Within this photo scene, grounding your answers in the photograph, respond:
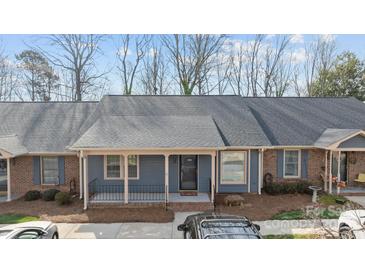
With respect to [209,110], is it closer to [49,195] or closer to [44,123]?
[49,195]

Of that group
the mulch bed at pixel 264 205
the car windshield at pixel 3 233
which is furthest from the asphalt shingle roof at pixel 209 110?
the car windshield at pixel 3 233

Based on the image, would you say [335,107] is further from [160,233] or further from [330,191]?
[160,233]

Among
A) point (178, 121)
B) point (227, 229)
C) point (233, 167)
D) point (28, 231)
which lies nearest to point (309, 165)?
point (233, 167)

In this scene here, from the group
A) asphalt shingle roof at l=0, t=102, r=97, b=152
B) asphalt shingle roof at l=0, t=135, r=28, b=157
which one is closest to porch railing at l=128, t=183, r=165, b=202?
asphalt shingle roof at l=0, t=102, r=97, b=152

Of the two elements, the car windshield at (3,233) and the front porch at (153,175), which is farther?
the front porch at (153,175)

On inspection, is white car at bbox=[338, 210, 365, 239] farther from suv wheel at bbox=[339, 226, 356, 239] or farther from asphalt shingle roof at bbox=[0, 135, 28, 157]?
asphalt shingle roof at bbox=[0, 135, 28, 157]

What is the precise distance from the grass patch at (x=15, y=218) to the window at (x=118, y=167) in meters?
3.47

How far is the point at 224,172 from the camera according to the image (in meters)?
12.6

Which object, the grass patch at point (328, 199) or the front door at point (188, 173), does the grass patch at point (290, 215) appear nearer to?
the grass patch at point (328, 199)

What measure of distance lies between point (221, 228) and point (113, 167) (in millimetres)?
7330

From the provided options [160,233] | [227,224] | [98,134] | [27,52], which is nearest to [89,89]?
[27,52]

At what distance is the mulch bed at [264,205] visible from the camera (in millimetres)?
9969

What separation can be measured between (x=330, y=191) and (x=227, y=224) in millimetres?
8388

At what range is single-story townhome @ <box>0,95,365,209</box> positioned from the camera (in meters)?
11.2
